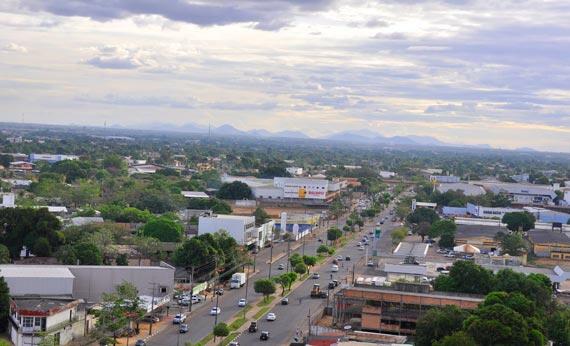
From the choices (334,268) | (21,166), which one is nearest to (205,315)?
(334,268)

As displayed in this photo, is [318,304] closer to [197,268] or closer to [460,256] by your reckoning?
A: [197,268]

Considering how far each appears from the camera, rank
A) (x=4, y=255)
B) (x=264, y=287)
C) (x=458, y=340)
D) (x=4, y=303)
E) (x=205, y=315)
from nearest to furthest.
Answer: (x=458, y=340)
(x=4, y=303)
(x=205, y=315)
(x=264, y=287)
(x=4, y=255)

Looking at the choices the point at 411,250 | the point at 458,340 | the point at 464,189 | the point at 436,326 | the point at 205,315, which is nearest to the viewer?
the point at 458,340

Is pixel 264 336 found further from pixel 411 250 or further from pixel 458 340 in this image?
pixel 411 250

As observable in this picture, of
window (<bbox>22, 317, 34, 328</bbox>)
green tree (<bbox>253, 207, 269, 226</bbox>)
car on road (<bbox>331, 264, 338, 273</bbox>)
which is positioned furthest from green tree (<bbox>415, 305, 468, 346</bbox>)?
green tree (<bbox>253, 207, 269, 226</bbox>)

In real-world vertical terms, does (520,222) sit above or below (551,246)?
above

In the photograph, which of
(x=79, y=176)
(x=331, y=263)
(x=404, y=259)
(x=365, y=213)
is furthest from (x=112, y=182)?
(x=404, y=259)
